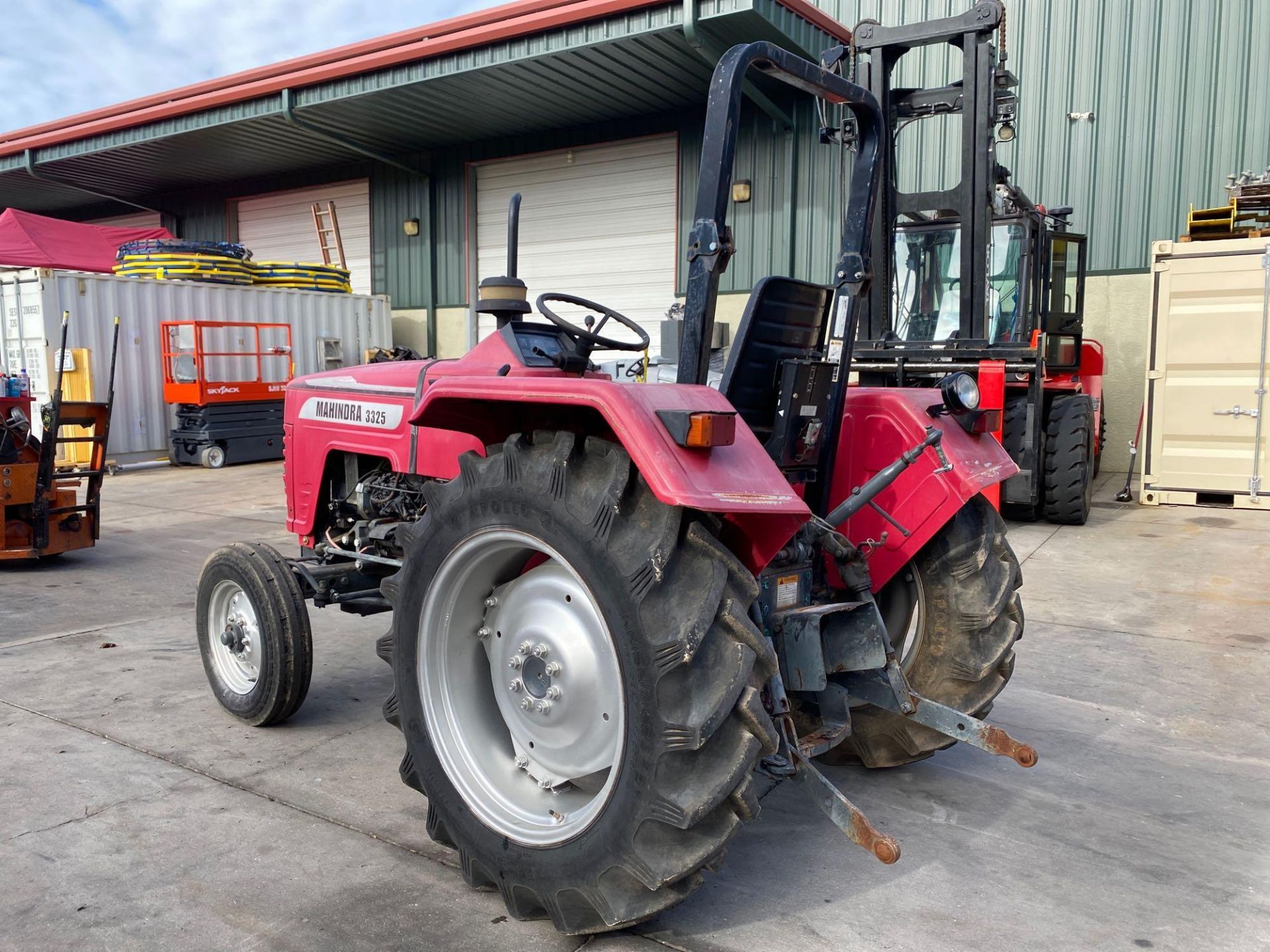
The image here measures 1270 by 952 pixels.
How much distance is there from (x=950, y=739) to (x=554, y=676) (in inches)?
57.5

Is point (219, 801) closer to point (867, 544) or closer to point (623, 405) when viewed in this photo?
point (623, 405)

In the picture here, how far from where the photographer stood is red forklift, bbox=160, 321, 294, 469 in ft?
44.1

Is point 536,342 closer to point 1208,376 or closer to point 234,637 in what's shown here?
point 234,637

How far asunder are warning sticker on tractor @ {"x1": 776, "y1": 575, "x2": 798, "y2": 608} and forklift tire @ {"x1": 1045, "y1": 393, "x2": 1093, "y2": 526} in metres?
6.54

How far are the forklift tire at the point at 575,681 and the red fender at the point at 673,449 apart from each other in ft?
0.34

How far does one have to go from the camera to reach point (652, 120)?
14.3m

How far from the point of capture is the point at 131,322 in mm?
13547

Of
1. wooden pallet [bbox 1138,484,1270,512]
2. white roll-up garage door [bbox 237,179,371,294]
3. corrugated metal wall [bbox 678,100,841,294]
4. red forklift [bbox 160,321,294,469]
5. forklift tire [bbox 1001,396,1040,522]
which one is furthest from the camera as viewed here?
white roll-up garage door [bbox 237,179,371,294]

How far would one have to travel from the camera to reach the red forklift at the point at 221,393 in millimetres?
13453

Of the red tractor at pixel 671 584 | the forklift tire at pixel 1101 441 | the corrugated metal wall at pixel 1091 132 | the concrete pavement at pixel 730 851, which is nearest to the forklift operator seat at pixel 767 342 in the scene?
the red tractor at pixel 671 584

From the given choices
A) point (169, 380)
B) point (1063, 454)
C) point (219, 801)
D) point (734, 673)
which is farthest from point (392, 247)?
point (734, 673)

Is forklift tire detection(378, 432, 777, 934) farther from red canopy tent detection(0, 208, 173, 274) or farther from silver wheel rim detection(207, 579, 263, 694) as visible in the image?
red canopy tent detection(0, 208, 173, 274)

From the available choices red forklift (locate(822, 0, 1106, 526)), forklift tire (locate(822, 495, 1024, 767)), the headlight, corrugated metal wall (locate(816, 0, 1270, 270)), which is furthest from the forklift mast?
forklift tire (locate(822, 495, 1024, 767))

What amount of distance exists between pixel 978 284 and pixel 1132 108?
5.54 meters
